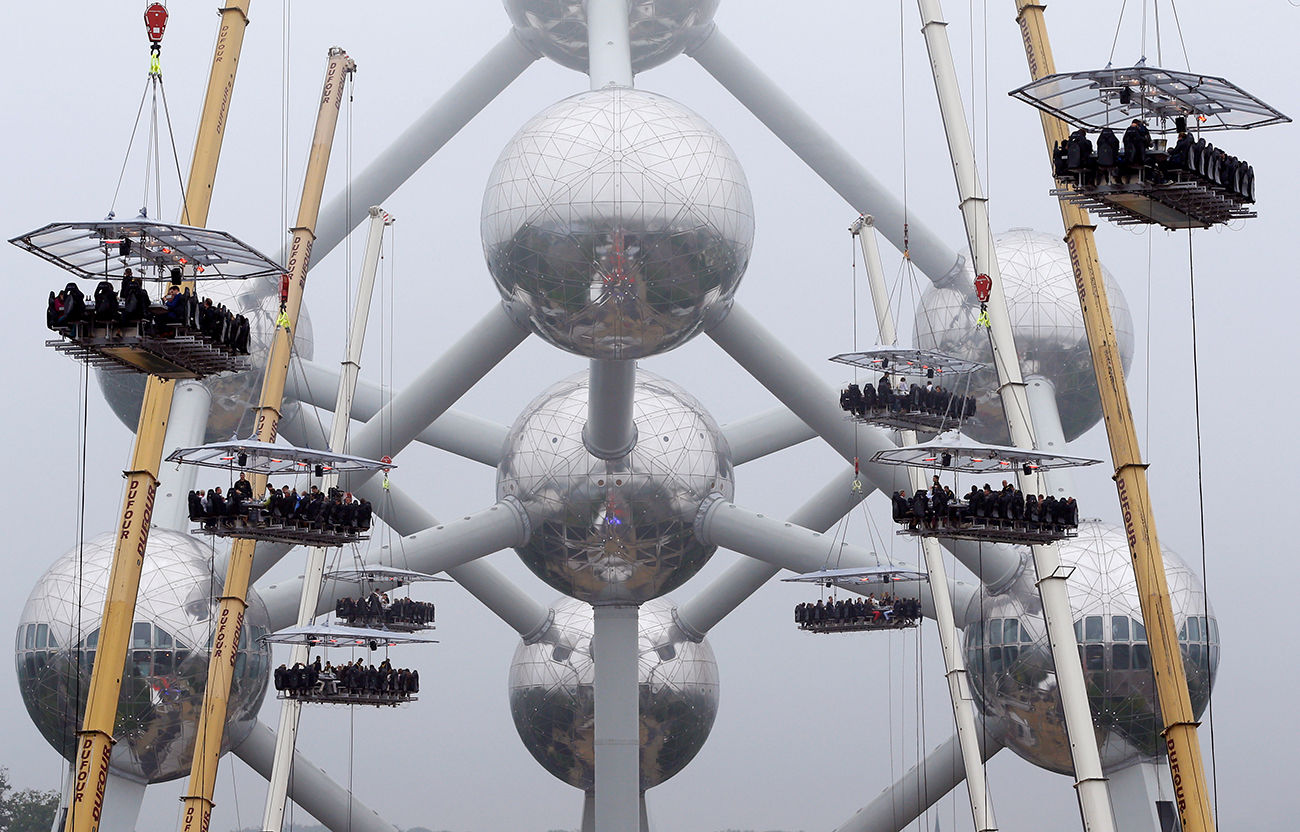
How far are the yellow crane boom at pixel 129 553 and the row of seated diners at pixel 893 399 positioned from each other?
34.5 feet

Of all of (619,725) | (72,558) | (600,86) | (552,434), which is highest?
(600,86)

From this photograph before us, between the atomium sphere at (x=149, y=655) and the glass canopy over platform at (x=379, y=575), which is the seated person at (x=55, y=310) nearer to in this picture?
the atomium sphere at (x=149, y=655)

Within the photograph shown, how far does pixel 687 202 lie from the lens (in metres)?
24.5

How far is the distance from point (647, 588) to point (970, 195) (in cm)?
1073

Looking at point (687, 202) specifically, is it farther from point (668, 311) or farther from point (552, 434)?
point (552, 434)

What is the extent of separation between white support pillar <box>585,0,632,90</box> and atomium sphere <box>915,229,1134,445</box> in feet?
23.4

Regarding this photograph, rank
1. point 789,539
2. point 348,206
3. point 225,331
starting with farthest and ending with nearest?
point 348,206 < point 789,539 < point 225,331

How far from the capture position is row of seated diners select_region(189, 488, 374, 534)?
72.3 feet

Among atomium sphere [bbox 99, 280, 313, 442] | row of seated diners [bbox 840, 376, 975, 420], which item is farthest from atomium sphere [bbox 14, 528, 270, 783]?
row of seated diners [bbox 840, 376, 975, 420]

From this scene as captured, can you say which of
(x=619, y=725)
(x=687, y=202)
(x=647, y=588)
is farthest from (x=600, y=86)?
Answer: (x=619, y=725)

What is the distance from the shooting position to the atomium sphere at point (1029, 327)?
29.2m

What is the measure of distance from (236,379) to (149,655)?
5.86m

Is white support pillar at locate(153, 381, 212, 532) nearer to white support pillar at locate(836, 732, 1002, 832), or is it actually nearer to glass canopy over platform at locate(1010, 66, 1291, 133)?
white support pillar at locate(836, 732, 1002, 832)

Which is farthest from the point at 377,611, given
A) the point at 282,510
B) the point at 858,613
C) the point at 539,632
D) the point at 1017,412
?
the point at 1017,412
